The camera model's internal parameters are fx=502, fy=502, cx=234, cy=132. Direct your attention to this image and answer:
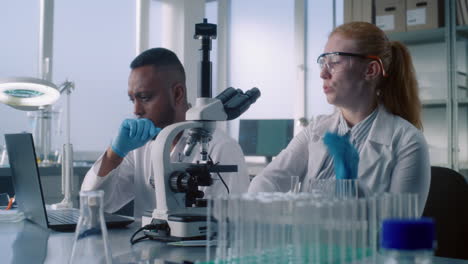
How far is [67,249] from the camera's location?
122cm

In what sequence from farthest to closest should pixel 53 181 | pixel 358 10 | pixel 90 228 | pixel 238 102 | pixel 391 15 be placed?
pixel 358 10 → pixel 391 15 → pixel 53 181 → pixel 238 102 → pixel 90 228

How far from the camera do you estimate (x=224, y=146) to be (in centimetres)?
195

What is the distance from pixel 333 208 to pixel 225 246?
0.18 metres

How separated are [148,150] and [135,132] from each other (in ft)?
1.39

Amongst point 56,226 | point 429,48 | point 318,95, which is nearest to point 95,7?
point 318,95

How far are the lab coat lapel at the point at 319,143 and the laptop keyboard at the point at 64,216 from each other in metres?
0.82

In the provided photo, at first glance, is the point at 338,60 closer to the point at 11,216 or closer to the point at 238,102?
the point at 238,102

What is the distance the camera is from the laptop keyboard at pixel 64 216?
162 centimetres

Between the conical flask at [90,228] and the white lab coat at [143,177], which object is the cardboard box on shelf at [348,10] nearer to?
the white lab coat at [143,177]

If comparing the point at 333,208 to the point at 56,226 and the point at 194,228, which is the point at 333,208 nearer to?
the point at 194,228

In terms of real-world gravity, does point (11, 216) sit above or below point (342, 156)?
below

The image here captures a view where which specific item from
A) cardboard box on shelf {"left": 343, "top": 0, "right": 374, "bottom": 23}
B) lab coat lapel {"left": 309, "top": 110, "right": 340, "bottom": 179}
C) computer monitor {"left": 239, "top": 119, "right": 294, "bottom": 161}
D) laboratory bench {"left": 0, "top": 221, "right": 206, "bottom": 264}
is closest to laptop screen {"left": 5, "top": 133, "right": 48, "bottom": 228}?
laboratory bench {"left": 0, "top": 221, "right": 206, "bottom": 264}

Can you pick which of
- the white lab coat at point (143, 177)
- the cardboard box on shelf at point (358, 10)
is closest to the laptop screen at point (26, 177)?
the white lab coat at point (143, 177)

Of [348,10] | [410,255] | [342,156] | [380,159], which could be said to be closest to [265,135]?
[348,10]
